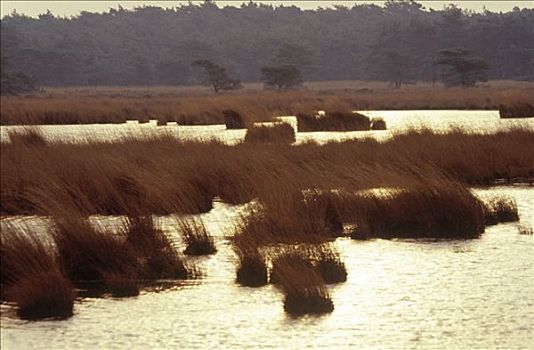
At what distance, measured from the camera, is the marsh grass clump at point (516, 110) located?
41.2 metres

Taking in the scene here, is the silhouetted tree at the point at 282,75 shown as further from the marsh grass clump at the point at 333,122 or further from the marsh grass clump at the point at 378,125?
the marsh grass clump at the point at 378,125

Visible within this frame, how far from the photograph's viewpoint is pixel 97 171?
1745cm

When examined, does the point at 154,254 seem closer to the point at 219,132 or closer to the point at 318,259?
the point at 318,259

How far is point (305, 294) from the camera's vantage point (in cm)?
1020

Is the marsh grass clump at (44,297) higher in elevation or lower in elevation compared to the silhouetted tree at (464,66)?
lower

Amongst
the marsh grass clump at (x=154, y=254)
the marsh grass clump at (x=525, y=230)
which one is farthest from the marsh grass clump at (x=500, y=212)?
the marsh grass clump at (x=154, y=254)

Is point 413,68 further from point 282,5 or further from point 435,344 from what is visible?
point 435,344

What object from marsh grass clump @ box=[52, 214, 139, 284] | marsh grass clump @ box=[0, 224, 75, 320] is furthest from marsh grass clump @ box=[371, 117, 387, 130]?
marsh grass clump @ box=[0, 224, 75, 320]

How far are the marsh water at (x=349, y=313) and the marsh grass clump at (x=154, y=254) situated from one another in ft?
0.86

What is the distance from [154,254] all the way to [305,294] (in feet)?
7.92

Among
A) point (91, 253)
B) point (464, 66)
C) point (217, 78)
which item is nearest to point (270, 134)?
point (91, 253)

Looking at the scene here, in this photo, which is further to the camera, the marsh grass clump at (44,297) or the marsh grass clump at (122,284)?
the marsh grass clump at (122,284)

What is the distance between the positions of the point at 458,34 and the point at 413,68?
6719 millimetres

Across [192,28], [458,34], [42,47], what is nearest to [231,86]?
[458,34]
